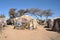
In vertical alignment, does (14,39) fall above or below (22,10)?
below

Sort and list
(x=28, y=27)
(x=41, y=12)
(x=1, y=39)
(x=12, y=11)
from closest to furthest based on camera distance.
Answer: (x=1, y=39) < (x=28, y=27) < (x=12, y=11) < (x=41, y=12)

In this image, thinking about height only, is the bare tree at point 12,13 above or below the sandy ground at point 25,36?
above

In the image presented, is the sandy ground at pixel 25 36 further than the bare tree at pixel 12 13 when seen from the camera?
No

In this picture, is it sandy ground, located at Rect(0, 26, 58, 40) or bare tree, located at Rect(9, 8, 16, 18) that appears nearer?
sandy ground, located at Rect(0, 26, 58, 40)

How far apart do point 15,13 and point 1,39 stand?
32058mm

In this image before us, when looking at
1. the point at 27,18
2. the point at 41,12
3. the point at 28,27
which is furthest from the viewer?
the point at 41,12

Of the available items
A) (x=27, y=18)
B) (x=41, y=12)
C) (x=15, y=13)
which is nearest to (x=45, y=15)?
(x=41, y=12)

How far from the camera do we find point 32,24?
44.0ft

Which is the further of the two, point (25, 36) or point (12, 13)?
point (12, 13)

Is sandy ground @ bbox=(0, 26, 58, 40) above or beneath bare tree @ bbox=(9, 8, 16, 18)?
beneath

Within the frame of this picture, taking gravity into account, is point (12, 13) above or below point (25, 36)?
above

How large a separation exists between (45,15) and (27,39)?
35964 mm

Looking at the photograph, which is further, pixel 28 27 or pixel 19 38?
pixel 28 27

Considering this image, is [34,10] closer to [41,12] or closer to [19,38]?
[41,12]
